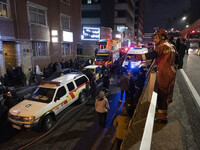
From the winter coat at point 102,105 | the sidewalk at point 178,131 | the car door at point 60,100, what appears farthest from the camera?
the car door at point 60,100

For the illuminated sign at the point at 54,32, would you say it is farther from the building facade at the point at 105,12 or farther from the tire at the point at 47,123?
the building facade at the point at 105,12

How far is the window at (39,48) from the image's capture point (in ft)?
53.2

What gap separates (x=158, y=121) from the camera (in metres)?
3.13

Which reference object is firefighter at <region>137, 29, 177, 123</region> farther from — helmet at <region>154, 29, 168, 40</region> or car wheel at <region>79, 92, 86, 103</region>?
car wheel at <region>79, 92, 86, 103</region>

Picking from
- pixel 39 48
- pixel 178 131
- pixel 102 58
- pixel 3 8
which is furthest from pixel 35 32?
pixel 178 131

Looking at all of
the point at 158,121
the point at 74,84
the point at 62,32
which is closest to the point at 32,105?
the point at 74,84

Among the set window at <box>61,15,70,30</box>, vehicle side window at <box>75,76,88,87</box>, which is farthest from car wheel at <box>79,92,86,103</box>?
window at <box>61,15,70,30</box>

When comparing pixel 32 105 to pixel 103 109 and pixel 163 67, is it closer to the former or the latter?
pixel 103 109

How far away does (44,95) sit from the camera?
24.1 feet

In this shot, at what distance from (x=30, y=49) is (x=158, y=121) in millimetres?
15781

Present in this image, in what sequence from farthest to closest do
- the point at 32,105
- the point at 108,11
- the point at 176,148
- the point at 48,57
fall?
the point at 108,11, the point at 48,57, the point at 32,105, the point at 176,148

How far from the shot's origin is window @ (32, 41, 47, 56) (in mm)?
16206

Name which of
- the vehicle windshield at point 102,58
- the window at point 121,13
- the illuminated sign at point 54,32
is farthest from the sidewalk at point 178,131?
the window at point 121,13

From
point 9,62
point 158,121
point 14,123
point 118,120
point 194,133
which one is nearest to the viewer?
point 194,133
